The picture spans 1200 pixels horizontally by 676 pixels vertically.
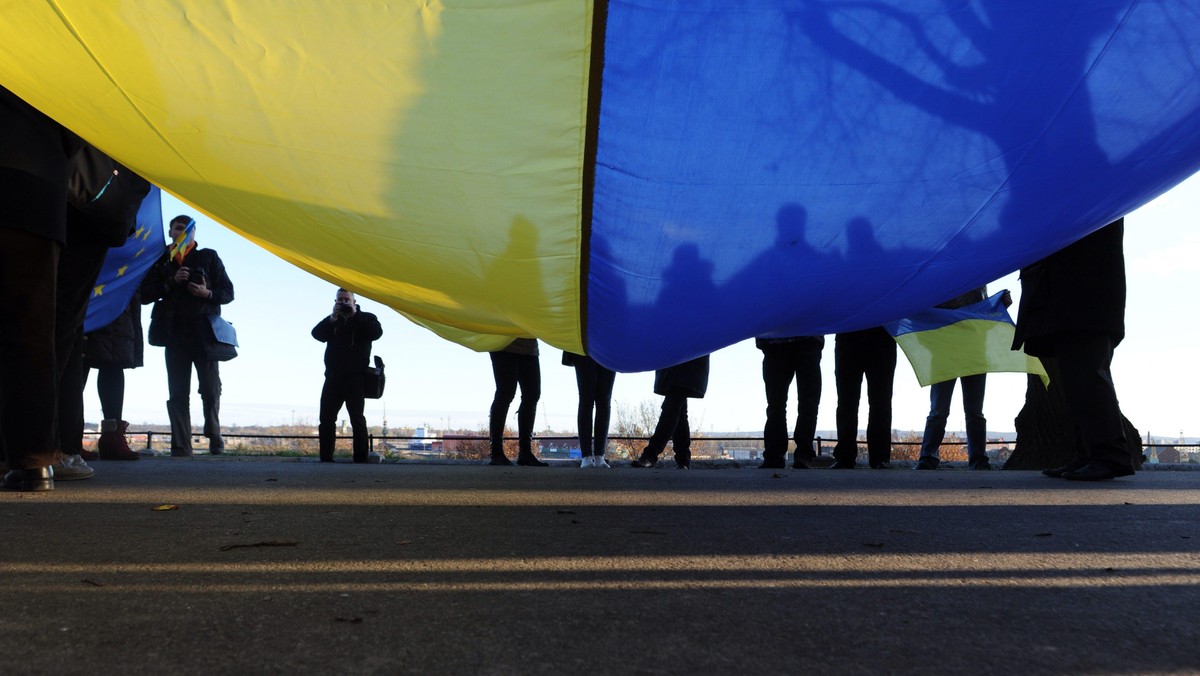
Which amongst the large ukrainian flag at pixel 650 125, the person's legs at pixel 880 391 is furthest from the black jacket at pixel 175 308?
the person's legs at pixel 880 391

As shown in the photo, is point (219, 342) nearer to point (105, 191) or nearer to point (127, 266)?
point (127, 266)

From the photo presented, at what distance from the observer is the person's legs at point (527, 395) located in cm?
684

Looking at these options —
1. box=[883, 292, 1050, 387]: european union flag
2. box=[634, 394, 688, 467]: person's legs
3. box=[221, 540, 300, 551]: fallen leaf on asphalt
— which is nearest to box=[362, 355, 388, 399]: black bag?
box=[634, 394, 688, 467]: person's legs

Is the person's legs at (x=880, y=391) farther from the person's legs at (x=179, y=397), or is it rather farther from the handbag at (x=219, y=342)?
the person's legs at (x=179, y=397)

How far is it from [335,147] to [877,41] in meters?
1.52

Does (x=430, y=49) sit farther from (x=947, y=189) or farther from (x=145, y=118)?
(x=947, y=189)

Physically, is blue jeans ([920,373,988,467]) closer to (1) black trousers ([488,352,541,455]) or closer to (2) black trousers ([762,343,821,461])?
(2) black trousers ([762,343,821,461])

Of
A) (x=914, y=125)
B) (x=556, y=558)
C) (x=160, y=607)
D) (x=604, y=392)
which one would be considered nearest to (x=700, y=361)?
(x=604, y=392)

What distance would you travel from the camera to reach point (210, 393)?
24.1 ft

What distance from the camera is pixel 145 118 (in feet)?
8.40

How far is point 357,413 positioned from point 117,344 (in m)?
1.82

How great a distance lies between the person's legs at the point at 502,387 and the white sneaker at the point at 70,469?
316 cm

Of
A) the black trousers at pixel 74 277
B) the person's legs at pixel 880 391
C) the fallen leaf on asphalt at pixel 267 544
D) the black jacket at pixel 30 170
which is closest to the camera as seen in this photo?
the fallen leaf on asphalt at pixel 267 544

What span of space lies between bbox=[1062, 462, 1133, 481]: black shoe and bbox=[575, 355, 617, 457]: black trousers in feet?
10.6
